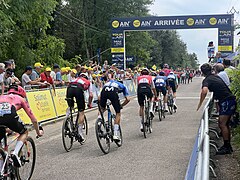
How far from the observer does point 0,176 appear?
520cm

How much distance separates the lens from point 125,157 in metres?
7.99

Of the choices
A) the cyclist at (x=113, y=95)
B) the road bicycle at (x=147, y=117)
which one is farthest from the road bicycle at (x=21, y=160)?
the road bicycle at (x=147, y=117)

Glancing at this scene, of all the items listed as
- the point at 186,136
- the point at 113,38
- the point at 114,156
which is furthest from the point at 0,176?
the point at 113,38

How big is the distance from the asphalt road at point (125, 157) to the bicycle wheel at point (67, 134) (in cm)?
15

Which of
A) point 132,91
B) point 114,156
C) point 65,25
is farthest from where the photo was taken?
point 65,25

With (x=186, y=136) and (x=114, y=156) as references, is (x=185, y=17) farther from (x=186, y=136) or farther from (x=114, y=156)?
(x=114, y=156)

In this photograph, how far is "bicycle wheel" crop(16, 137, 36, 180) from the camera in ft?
19.6

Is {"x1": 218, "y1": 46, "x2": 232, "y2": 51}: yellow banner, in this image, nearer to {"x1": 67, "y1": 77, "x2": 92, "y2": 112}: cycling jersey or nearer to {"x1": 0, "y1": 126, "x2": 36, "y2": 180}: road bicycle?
{"x1": 67, "y1": 77, "x2": 92, "y2": 112}: cycling jersey

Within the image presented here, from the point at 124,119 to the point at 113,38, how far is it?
2447 centimetres

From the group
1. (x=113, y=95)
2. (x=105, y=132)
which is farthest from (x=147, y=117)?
(x=105, y=132)

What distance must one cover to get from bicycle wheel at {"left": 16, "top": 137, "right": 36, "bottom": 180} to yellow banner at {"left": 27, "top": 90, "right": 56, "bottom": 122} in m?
5.85

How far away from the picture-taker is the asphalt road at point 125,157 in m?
6.75

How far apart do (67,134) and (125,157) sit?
1.59 m

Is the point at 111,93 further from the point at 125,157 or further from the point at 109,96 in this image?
the point at 125,157
